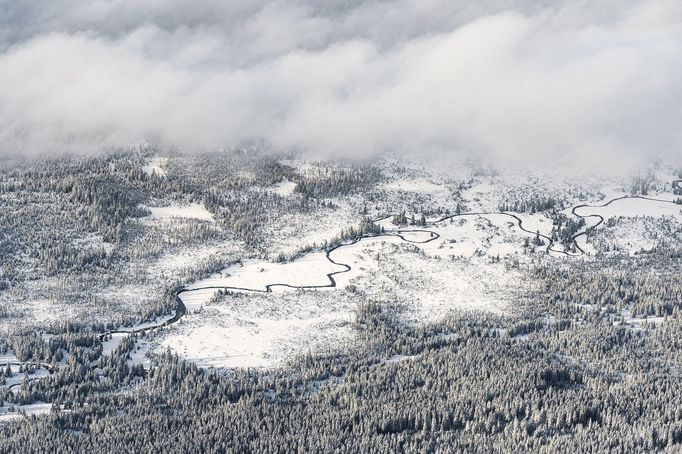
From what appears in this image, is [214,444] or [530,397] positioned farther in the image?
[530,397]

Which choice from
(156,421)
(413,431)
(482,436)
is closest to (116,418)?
(156,421)

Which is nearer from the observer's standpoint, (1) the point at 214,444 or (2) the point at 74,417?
(1) the point at 214,444

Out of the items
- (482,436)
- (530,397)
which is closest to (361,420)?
(482,436)

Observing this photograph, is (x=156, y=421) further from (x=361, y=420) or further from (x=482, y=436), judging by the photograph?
(x=482, y=436)

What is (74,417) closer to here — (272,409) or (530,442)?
(272,409)

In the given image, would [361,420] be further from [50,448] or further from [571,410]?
[50,448]

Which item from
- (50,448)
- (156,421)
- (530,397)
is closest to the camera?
(50,448)

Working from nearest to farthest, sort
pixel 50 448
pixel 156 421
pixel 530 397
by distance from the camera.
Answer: pixel 50 448 → pixel 156 421 → pixel 530 397
